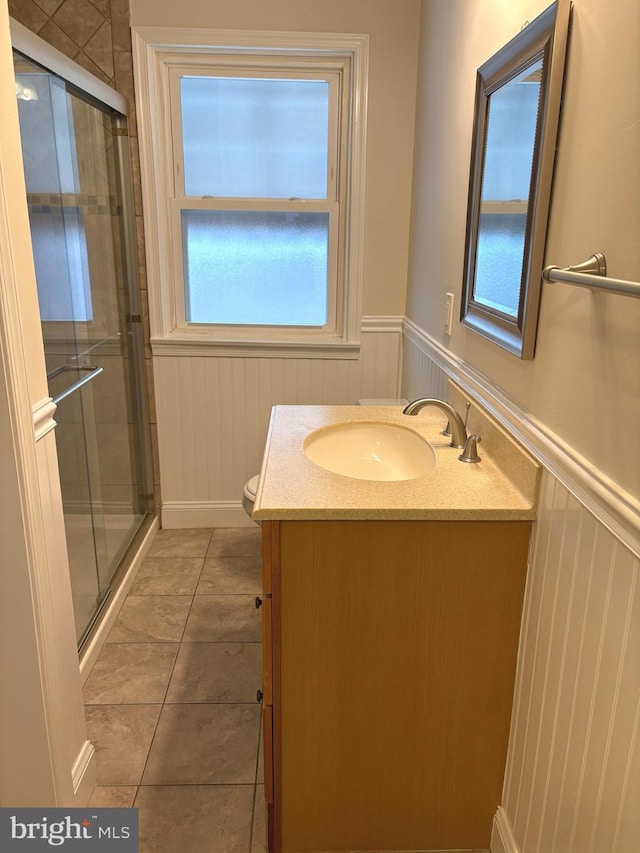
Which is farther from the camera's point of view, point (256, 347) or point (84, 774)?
point (256, 347)

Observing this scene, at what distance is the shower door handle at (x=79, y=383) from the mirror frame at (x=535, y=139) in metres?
1.32

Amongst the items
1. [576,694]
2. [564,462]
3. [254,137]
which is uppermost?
[254,137]

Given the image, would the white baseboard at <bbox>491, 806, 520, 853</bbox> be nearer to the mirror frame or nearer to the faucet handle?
the faucet handle

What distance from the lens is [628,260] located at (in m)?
0.99

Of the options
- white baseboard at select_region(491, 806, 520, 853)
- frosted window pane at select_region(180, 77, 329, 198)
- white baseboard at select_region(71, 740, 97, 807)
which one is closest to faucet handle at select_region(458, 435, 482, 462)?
white baseboard at select_region(491, 806, 520, 853)

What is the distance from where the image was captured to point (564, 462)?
1188mm

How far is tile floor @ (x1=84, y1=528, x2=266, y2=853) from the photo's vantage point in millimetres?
1688

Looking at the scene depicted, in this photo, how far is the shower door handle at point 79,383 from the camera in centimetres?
213

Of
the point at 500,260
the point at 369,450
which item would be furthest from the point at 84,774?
the point at 500,260

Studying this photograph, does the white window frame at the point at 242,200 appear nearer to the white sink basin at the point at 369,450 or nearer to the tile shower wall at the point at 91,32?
the tile shower wall at the point at 91,32

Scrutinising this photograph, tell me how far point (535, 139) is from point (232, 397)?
2.07 metres

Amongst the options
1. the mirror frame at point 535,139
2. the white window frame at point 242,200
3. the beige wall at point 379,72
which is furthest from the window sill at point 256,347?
the mirror frame at point 535,139

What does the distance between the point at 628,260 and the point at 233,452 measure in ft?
7.99

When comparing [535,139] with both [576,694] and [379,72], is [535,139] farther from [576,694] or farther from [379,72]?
[379,72]
